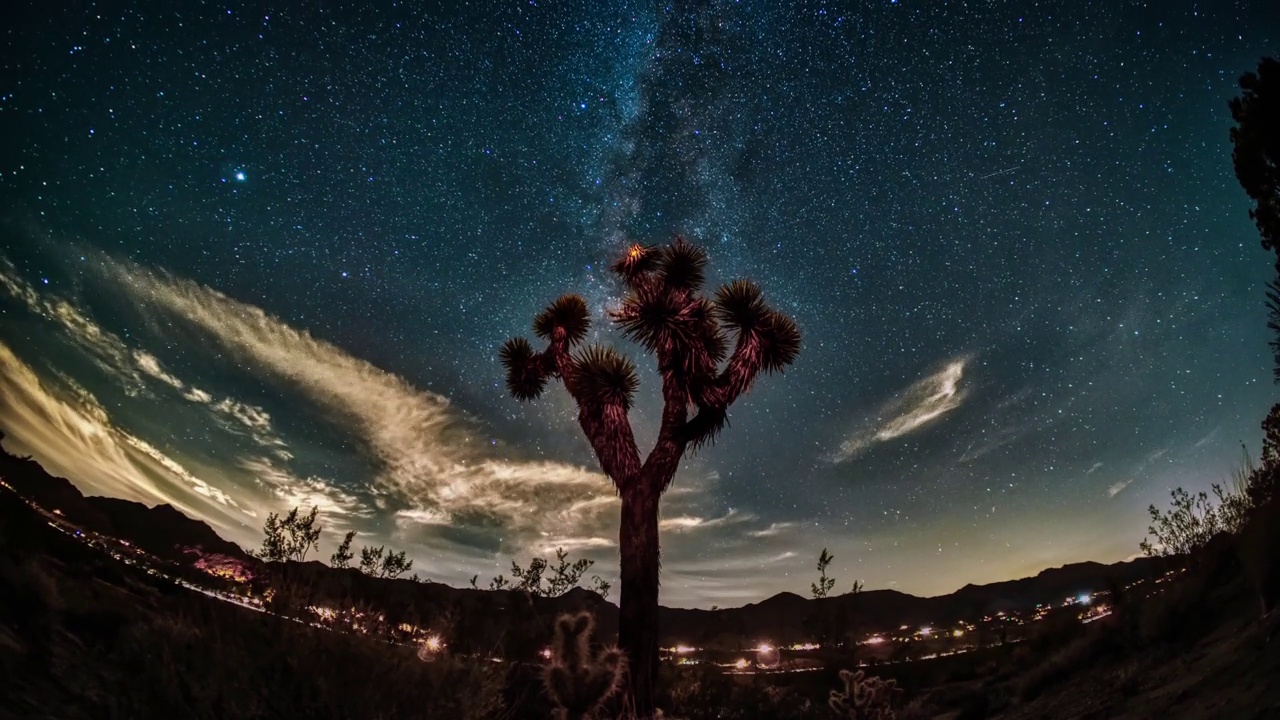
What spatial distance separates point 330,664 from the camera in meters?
4.89

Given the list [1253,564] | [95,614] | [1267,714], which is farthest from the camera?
[95,614]

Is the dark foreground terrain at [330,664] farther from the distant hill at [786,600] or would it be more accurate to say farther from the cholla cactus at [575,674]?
the distant hill at [786,600]

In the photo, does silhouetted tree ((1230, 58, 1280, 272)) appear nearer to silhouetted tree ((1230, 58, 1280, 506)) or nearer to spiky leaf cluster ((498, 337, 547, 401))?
silhouetted tree ((1230, 58, 1280, 506))

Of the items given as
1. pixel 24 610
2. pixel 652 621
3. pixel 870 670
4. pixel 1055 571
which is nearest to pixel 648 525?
pixel 652 621

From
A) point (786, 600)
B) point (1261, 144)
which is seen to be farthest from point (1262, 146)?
point (786, 600)

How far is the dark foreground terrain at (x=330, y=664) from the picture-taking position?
4301 millimetres

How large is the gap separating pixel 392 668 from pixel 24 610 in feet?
18.3

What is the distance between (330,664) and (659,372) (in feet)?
28.4

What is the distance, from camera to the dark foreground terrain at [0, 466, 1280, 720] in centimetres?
430

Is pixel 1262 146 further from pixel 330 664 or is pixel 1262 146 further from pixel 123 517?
pixel 123 517

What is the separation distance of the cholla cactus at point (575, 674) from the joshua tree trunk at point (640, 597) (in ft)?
5.28

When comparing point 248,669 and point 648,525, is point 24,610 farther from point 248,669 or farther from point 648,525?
point 648,525

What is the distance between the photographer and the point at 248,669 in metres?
4.35

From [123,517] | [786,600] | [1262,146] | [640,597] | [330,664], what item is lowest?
[330,664]
